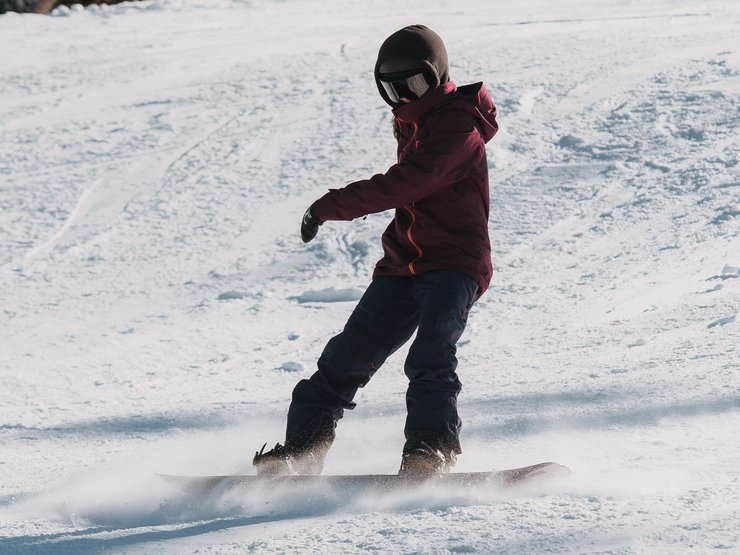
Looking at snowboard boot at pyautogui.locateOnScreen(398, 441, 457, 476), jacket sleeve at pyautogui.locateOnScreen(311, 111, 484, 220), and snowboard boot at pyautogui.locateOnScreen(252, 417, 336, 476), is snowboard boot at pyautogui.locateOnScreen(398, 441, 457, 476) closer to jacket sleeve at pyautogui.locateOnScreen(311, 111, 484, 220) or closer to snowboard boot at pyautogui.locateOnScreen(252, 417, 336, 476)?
snowboard boot at pyautogui.locateOnScreen(252, 417, 336, 476)

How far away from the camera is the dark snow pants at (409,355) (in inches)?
118

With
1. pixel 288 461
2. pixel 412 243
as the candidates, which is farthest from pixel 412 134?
pixel 288 461

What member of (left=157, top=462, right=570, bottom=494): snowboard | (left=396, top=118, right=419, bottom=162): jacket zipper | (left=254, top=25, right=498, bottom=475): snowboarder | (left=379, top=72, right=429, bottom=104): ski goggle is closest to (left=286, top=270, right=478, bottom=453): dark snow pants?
(left=254, top=25, right=498, bottom=475): snowboarder

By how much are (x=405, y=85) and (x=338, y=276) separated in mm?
3368

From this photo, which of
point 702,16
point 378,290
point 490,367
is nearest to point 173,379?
point 490,367

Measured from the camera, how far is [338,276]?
6.34m

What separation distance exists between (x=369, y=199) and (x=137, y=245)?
14.6 feet

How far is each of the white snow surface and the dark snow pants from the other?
0.30 m

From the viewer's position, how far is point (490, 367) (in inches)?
184

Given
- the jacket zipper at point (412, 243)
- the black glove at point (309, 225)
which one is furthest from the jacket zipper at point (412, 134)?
the black glove at point (309, 225)

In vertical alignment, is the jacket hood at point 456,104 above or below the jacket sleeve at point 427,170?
above

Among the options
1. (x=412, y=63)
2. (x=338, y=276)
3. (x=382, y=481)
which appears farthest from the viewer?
(x=338, y=276)

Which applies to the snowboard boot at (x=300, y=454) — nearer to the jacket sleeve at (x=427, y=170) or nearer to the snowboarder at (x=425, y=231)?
the snowboarder at (x=425, y=231)

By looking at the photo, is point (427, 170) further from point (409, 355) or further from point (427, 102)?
point (409, 355)
